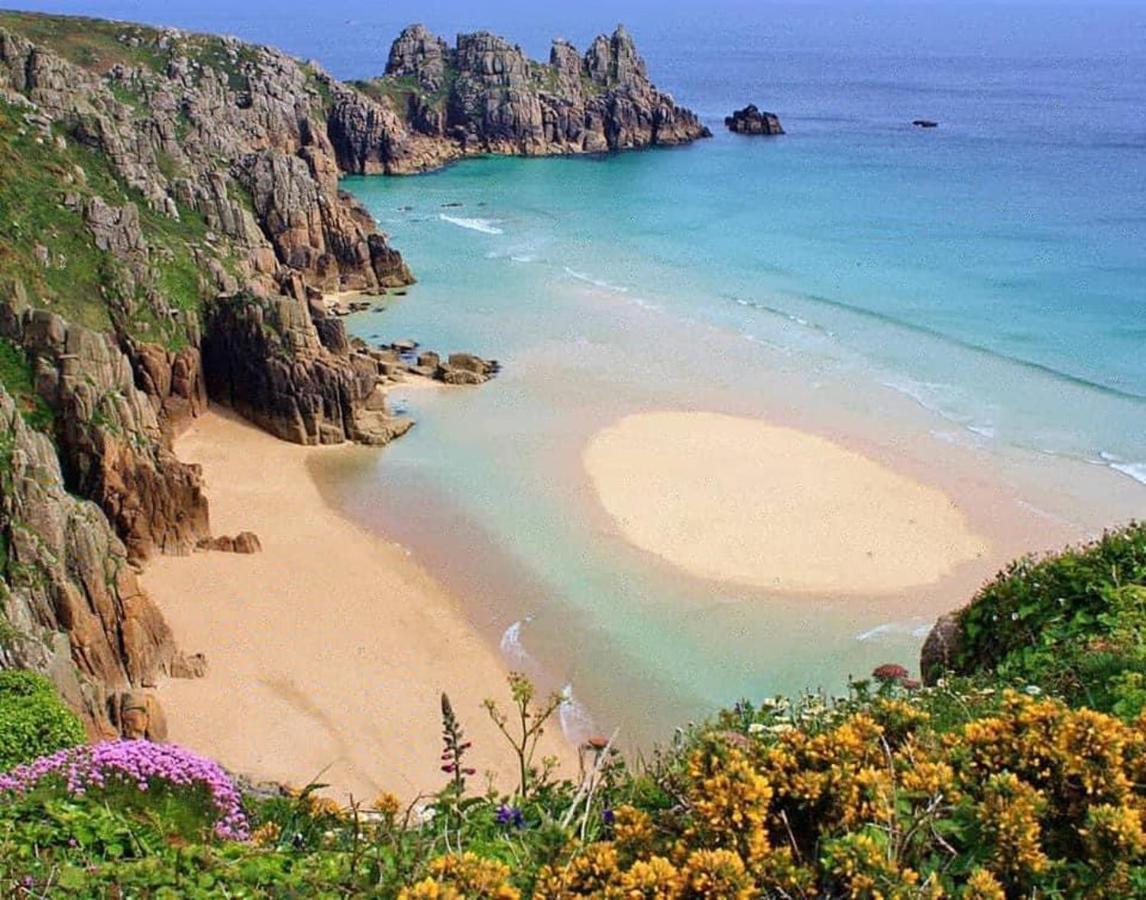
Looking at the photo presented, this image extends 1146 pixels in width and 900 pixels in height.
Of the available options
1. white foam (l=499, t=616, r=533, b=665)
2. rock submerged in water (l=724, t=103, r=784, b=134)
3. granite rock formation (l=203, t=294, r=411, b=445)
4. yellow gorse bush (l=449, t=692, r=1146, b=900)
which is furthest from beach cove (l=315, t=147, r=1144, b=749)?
rock submerged in water (l=724, t=103, r=784, b=134)

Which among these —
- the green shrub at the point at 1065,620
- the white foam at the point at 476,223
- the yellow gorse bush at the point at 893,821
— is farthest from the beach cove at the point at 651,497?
the yellow gorse bush at the point at 893,821

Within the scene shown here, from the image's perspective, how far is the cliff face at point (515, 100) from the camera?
10975cm

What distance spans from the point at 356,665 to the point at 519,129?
91.6m

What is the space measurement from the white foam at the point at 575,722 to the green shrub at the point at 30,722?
9.58 m

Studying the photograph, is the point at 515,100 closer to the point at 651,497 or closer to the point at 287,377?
the point at 287,377

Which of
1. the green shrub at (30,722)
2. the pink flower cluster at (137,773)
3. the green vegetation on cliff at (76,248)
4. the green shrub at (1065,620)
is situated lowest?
the green shrub at (30,722)

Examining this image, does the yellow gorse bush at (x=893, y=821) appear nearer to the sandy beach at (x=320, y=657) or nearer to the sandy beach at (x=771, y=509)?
the sandy beach at (x=320, y=657)

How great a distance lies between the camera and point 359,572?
29.3 m

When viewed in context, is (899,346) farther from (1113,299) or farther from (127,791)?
(127,791)

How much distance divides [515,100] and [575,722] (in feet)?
312

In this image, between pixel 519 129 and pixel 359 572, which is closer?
pixel 359 572

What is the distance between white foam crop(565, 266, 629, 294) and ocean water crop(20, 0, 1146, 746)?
403mm

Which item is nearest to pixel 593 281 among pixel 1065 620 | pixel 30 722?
pixel 30 722

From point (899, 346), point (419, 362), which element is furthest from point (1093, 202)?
point (419, 362)
